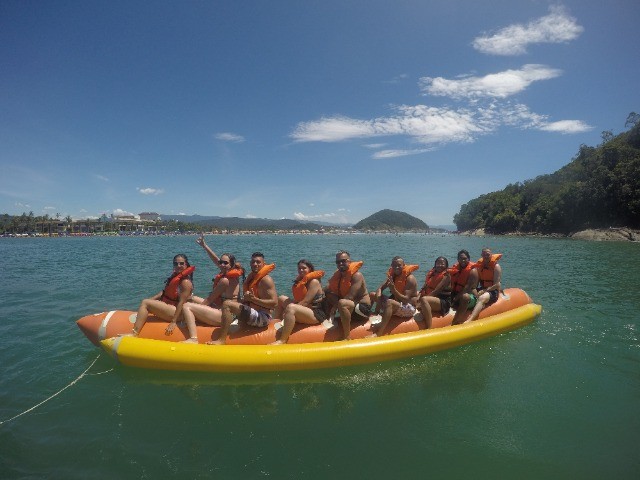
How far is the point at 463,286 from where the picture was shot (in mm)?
6090

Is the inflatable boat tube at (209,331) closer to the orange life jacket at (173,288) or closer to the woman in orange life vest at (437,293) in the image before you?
the orange life jacket at (173,288)

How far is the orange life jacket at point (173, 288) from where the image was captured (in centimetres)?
510

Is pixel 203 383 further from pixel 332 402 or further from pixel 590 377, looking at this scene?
pixel 590 377

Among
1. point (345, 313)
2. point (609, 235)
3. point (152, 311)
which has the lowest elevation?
point (609, 235)

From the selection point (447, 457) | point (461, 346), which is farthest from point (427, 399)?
point (461, 346)

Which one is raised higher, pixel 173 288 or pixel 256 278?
pixel 256 278

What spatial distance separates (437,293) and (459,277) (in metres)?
0.53

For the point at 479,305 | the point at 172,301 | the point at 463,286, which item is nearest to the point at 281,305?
the point at 172,301

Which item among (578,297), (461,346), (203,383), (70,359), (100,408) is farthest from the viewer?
(578,297)

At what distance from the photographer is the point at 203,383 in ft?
14.8

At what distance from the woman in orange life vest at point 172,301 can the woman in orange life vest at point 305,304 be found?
140 cm

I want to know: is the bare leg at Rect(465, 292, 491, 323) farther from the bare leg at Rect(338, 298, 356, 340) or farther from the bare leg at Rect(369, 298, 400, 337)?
the bare leg at Rect(338, 298, 356, 340)

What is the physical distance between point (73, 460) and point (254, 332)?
2.30 m

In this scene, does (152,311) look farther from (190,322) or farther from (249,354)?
(249,354)
